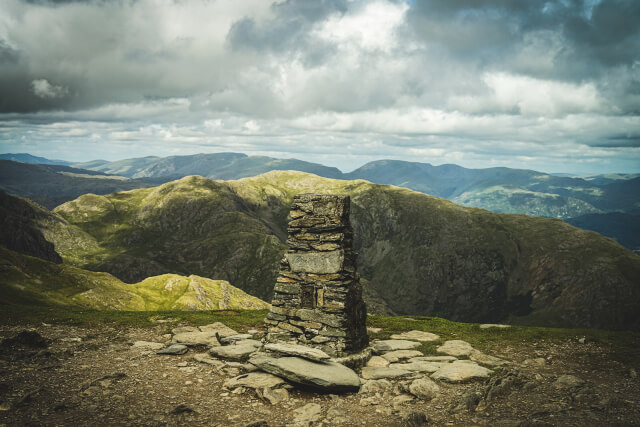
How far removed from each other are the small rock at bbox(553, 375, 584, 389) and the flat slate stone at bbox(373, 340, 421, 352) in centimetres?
834

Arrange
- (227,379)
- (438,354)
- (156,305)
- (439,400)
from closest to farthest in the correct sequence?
(439,400)
(227,379)
(438,354)
(156,305)

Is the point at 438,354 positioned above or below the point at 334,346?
below

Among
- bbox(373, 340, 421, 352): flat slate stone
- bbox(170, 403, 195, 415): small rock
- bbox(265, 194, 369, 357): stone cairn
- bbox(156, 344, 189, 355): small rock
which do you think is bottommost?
bbox(373, 340, 421, 352): flat slate stone

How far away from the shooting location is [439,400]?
14.1m

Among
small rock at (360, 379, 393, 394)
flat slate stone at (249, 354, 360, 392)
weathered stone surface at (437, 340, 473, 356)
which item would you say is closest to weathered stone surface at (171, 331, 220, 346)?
flat slate stone at (249, 354, 360, 392)

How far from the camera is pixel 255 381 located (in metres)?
15.2

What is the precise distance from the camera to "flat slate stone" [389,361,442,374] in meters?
17.5

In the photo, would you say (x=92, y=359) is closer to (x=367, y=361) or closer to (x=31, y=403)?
(x=31, y=403)

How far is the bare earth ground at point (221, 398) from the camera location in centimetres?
1189

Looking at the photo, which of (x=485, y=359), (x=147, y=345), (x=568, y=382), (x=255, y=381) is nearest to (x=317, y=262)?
(x=255, y=381)

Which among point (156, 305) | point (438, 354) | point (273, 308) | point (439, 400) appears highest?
point (273, 308)

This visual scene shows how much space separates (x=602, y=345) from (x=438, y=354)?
9.60m

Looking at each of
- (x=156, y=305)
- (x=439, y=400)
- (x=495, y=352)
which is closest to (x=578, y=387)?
(x=439, y=400)

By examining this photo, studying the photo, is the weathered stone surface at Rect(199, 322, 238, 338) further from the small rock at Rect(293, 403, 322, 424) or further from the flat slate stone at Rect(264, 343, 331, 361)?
the small rock at Rect(293, 403, 322, 424)
